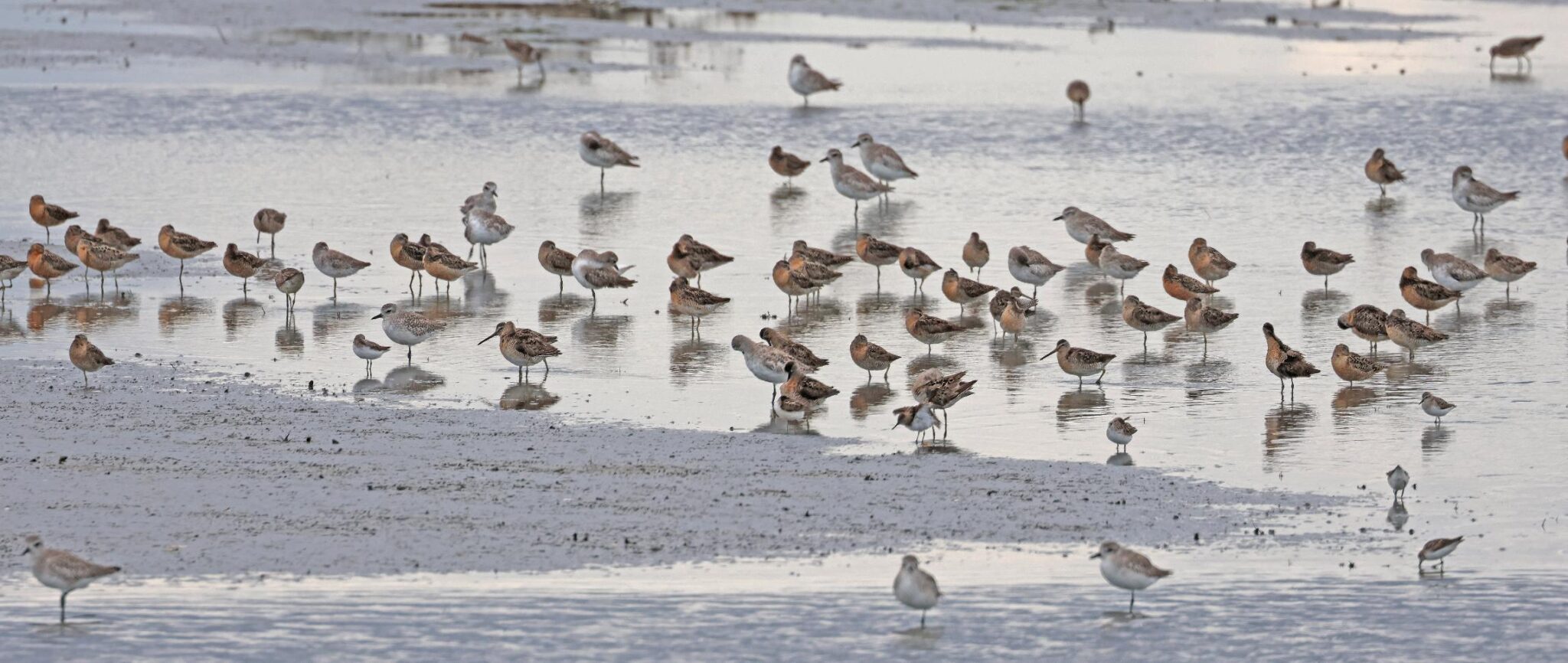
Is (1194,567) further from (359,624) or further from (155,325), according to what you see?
(155,325)

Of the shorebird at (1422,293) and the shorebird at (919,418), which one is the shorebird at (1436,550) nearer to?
the shorebird at (919,418)

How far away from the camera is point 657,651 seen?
10062mm

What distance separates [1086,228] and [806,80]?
1276 cm

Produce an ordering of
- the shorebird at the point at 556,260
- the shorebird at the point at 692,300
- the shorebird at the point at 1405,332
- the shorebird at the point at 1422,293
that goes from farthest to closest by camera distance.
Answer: the shorebird at the point at 556,260, the shorebird at the point at 1422,293, the shorebird at the point at 692,300, the shorebird at the point at 1405,332

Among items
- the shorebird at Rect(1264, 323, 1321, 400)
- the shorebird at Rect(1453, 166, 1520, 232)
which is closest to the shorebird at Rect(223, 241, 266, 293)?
the shorebird at Rect(1264, 323, 1321, 400)

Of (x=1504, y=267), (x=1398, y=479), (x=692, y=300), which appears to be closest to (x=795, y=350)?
(x=692, y=300)

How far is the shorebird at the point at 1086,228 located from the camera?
2205cm

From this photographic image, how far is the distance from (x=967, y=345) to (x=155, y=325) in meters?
7.08

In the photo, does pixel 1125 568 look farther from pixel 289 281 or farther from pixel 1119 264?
pixel 289 281

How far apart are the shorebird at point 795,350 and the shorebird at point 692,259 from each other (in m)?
3.40

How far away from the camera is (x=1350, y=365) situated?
15.9 m

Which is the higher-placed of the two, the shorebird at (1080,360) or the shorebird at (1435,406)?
the shorebird at (1080,360)

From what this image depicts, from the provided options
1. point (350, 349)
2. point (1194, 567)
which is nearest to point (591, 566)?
point (1194, 567)

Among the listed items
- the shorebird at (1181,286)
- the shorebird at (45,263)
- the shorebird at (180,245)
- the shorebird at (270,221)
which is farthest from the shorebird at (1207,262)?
the shorebird at (45,263)
